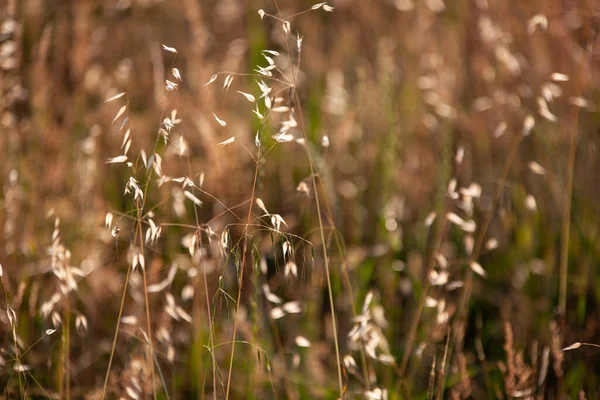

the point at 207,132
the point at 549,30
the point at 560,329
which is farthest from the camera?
the point at 549,30

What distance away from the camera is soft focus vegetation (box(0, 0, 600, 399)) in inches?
61.4

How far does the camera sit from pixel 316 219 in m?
2.39

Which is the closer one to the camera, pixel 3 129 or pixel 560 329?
pixel 560 329

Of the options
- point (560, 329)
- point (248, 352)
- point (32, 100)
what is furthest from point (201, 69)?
point (560, 329)

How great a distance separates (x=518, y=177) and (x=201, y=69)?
4.09 ft

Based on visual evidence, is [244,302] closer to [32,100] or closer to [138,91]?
[32,100]

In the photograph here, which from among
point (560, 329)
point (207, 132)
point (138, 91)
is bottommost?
point (138, 91)

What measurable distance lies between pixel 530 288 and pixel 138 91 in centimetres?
199

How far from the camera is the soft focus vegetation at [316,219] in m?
1.56

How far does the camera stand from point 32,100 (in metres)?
2.45

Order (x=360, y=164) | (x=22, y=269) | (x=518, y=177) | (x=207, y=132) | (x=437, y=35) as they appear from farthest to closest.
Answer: (x=437, y=35), (x=360, y=164), (x=518, y=177), (x=207, y=132), (x=22, y=269)

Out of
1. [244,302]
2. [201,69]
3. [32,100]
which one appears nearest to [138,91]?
[32,100]

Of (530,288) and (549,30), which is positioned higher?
(549,30)

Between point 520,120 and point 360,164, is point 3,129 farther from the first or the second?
point 520,120
